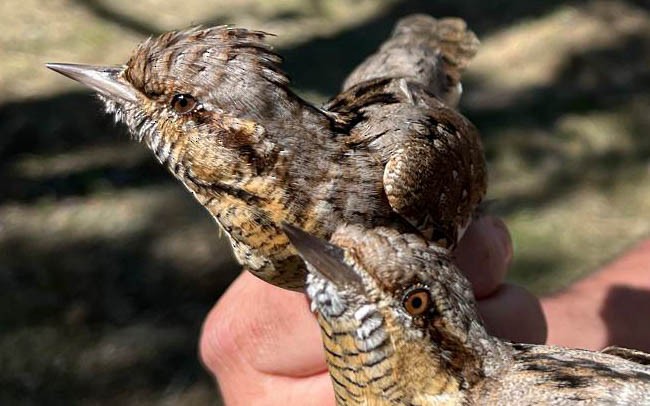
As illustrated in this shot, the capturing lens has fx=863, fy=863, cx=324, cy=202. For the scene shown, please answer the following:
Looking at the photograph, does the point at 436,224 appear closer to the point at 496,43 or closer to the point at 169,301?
the point at 169,301

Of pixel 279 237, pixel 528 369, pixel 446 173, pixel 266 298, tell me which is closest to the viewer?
pixel 528 369

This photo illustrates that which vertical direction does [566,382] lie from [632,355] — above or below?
below

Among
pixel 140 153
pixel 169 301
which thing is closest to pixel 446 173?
pixel 169 301

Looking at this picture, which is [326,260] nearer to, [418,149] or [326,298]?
[326,298]

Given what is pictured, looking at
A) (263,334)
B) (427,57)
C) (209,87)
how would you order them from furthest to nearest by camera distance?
1. (427,57)
2. (263,334)
3. (209,87)

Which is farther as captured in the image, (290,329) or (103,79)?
(290,329)

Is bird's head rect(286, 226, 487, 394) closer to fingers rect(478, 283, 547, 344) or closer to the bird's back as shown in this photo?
the bird's back

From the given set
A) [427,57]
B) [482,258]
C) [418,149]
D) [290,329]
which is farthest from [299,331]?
[427,57]
